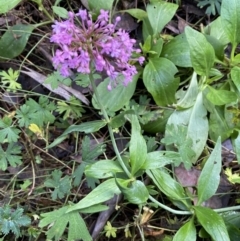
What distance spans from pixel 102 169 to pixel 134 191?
15 cm

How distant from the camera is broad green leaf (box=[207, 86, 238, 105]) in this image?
5.88 ft

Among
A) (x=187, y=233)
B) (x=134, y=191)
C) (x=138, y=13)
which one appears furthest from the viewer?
(x=138, y=13)

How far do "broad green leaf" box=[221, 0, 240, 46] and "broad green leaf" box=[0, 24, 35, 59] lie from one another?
0.77 meters

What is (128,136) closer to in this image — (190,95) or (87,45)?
(190,95)

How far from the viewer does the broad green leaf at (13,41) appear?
1970 mm

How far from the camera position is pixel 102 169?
163 cm

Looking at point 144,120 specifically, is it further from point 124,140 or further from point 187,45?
point 187,45

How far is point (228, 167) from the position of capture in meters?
1.91

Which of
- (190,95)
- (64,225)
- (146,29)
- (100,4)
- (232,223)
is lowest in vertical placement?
(232,223)

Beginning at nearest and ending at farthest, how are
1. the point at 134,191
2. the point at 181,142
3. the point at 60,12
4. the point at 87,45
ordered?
the point at 87,45
the point at 134,191
the point at 181,142
the point at 60,12

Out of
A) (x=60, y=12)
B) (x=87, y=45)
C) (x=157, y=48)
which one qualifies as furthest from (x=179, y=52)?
(x=87, y=45)

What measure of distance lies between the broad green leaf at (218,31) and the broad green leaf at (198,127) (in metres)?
0.25

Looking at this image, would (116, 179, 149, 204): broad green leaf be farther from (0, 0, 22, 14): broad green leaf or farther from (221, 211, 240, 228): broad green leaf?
(0, 0, 22, 14): broad green leaf

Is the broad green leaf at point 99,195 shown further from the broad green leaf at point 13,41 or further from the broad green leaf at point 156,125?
the broad green leaf at point 13,41
